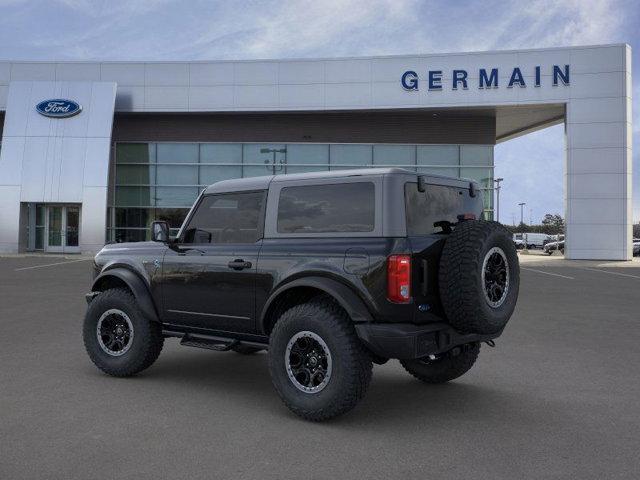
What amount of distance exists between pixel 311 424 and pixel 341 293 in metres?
1.00

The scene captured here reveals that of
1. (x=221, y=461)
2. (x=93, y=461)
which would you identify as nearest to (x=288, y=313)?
(x=221, y=461)

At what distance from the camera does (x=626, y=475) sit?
11.7ft

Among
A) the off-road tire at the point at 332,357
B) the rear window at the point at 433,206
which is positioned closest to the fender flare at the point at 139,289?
the off-road tire at the point at 332,357

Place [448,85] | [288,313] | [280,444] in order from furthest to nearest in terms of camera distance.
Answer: [448,85], [288,313], [280,444]

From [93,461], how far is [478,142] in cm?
2999

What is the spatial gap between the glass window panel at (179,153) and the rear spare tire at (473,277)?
28741mm

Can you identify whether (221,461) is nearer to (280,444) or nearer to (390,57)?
(280,444)

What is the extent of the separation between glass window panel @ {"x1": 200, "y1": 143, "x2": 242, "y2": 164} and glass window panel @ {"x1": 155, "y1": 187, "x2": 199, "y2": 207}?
68.6 inches

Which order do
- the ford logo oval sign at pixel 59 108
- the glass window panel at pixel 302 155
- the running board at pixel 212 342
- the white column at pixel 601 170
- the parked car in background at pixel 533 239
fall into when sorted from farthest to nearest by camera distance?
the parked car in background at pixel 533 239
the glass window panel at pixel 302 155
the ford logo oval sign at pixel 59 108
the white column at pixel 601 170
the running board at pixel 212 342

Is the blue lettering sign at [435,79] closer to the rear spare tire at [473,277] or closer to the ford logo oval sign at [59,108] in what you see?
the ford logo oval sign at [59,108]

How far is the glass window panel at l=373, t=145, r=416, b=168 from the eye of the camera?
31.5 meters

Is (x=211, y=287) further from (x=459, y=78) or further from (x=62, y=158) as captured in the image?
(x=62, y=158)

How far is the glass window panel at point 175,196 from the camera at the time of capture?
31.9 metres

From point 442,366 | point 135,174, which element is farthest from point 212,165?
point 442,366
